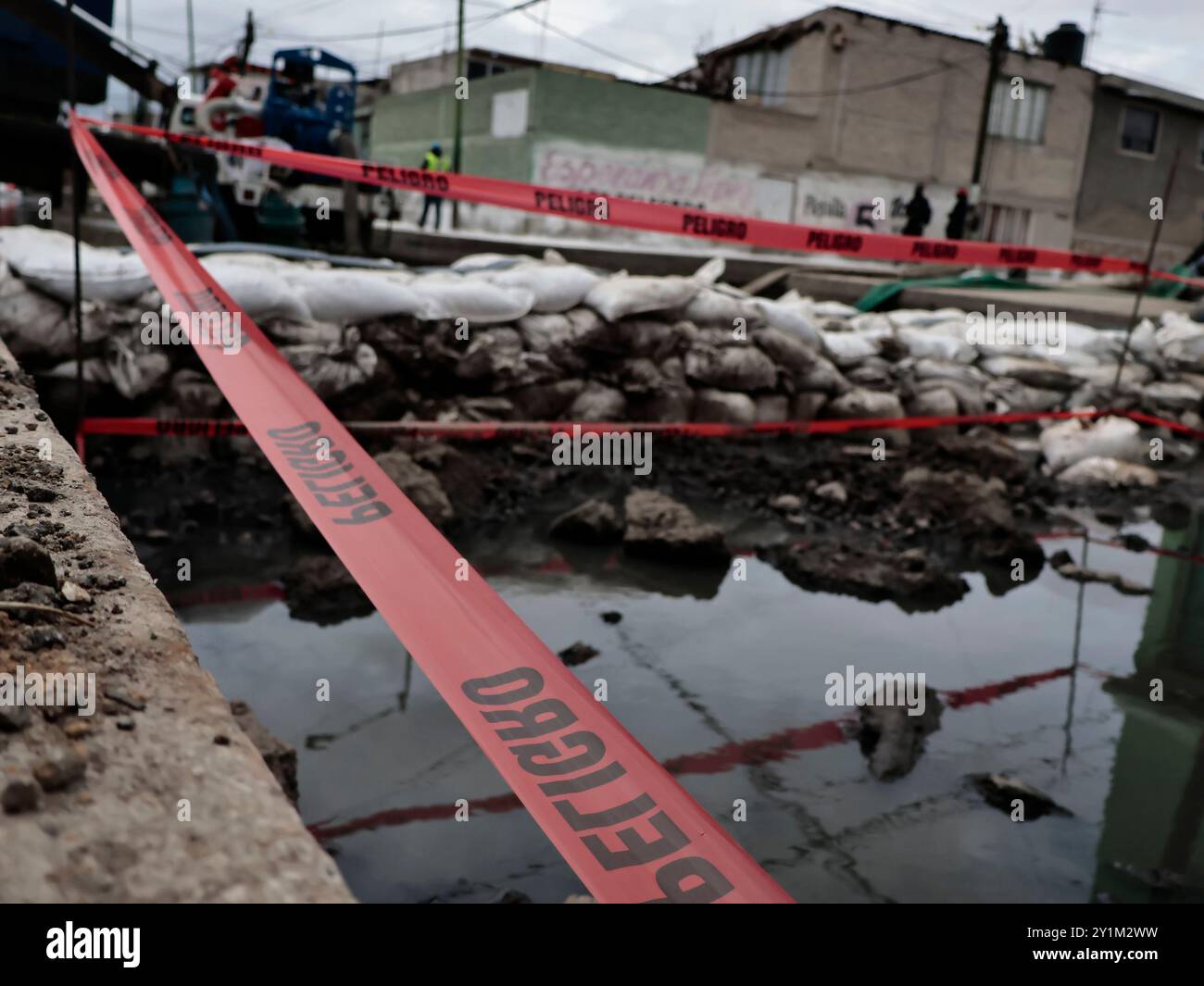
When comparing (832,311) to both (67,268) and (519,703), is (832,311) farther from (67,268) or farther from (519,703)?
(519,703)

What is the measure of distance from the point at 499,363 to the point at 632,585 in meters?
2.41

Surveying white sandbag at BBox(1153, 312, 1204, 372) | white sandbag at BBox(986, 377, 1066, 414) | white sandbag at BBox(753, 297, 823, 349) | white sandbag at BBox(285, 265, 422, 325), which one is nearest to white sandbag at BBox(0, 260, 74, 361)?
white sandbag at BBox(285, 265, 422, 325)

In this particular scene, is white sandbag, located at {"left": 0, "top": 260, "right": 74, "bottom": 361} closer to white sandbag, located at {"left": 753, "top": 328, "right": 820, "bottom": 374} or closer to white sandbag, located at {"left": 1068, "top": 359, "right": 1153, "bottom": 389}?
white sandbag, located at {"left": 753, "top": 328, "right": 820, "bottom": 374}

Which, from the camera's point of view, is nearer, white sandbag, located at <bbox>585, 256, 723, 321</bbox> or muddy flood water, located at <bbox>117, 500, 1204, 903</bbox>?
muddy flood water, located at <bbox>117, 500, 1204, 903</bbox>

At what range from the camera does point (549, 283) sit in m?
6.22

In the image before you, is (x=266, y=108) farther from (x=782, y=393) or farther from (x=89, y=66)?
(x=782, y=393)

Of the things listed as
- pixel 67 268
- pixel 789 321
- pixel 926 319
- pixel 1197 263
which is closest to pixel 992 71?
pixel 1197 263

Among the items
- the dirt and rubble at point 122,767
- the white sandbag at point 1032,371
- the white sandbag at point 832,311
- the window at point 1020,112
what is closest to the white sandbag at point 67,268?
the dirt and rubble at point 122,767

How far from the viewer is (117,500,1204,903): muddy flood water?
2123 mm

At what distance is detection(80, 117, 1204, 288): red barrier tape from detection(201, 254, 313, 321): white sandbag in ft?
2.17

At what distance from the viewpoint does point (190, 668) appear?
138cm

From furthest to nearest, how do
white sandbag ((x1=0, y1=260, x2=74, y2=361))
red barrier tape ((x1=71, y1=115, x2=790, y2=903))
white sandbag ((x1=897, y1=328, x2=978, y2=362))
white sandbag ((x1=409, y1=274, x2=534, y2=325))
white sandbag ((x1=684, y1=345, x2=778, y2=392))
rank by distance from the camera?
white sandbag ((x1=897, y1=328, x2=978, y2=362))
white sandbag ((x1=684, y1=345, x2=778, y2=392))
white sandbag ((x1=409, y1=274, x2=534, y2=325))
white sandbag ((x1=0, y1=260, x2=74, y2=361))
red barrier tape ((x1=71, y1=115, x2=790, y2=903))

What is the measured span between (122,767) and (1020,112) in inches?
1036
